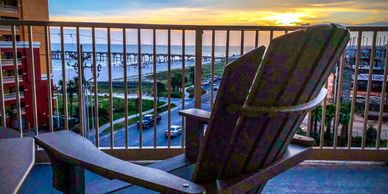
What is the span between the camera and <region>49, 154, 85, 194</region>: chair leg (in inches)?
49.0

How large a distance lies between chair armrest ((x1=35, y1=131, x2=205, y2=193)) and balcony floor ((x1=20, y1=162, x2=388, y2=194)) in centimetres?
117

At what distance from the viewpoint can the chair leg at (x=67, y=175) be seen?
1244mm

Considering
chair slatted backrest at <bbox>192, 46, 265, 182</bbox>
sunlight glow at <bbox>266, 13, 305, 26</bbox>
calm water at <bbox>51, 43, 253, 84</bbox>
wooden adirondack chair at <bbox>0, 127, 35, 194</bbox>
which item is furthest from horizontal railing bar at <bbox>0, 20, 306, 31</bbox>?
chair slatted backrest at <bbox>192, 46, 265, 182</bbox>

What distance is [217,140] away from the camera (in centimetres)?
111

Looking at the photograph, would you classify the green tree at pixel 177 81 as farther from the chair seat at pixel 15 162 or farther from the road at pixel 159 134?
the chair seat at pixel 15 162

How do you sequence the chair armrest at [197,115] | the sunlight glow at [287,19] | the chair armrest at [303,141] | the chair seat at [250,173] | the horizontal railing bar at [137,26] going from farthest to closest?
Answer: the sunlight glow at [287,19] < the horizontal railing bar at [137,26] < the chair armrest at [197,115] < the chair armrest at [303,141] < the chair seat at [250,173]

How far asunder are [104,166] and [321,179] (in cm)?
210

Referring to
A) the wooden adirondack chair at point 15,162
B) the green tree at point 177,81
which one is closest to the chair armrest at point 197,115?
the wooden adirondack chair at point 15,162

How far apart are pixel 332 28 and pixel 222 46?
1.83 metres

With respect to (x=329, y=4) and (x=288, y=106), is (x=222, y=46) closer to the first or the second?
(x=288, y=106)

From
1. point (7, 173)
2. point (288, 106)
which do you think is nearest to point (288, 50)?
point (288, 106)

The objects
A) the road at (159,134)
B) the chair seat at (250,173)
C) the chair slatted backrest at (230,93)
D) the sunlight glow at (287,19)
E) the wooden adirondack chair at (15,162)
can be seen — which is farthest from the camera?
the sunlight glow at (287,19)

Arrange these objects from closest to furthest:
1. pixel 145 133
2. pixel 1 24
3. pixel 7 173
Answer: pixel 7 173 < pixel 1 24 < pixel 145 133

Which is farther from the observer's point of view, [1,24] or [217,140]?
[1,24]
